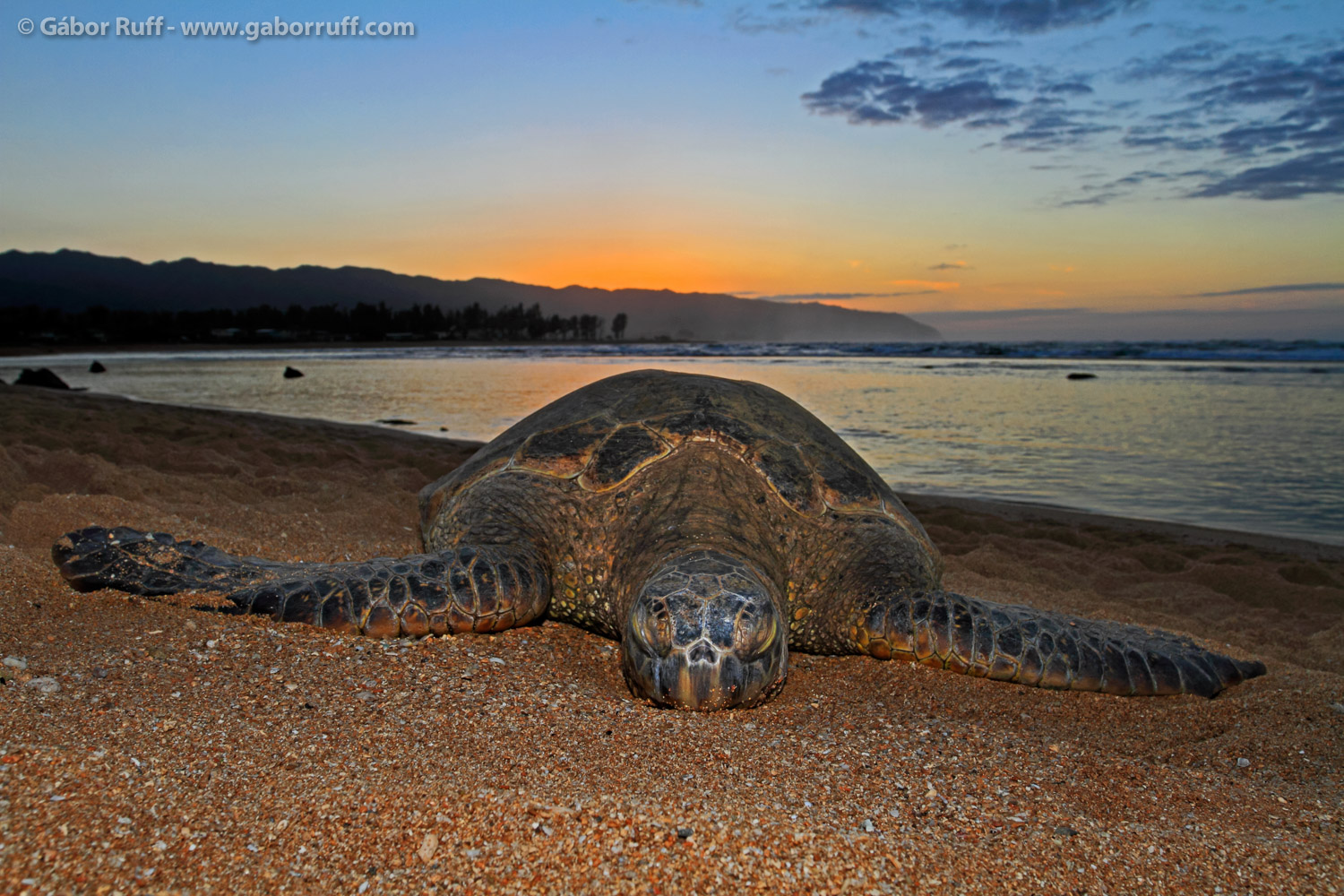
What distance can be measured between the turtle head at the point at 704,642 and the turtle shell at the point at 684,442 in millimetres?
1240

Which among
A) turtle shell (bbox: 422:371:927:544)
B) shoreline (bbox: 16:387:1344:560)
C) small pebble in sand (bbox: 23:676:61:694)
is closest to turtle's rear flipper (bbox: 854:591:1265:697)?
turtle shell (bbox: 422:371:927:544)

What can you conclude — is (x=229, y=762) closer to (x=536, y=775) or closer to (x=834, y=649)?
(x=536, y=775)

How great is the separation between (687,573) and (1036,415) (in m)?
15.8

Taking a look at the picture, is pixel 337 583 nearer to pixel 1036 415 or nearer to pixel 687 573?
pixel 687 573

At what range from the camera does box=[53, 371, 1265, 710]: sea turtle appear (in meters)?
2.95

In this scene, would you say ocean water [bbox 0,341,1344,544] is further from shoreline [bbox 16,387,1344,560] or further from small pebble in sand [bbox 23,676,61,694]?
small pebble in sand [bbox 23,676,61,694]

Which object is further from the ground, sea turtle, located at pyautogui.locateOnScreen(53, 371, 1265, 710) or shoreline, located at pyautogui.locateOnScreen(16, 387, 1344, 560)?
sea turtle, located at pyautogui.locateOnScreen(53, 371, 1265, 710)

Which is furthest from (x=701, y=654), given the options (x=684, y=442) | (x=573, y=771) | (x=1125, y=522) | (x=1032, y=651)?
(x=1125, y=522)

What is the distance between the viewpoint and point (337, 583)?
135 inches

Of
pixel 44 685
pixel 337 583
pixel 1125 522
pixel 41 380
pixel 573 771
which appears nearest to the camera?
pixel 573 771

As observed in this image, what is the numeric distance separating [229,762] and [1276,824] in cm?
307

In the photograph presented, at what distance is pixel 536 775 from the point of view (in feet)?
7.36

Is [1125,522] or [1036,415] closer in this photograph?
[1125,522]

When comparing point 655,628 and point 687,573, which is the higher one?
point 687,573
